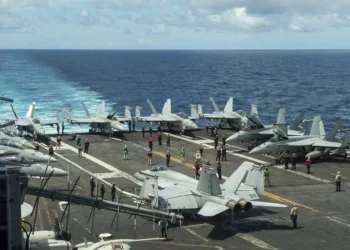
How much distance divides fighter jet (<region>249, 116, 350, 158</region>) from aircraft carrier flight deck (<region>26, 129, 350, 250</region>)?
968mm

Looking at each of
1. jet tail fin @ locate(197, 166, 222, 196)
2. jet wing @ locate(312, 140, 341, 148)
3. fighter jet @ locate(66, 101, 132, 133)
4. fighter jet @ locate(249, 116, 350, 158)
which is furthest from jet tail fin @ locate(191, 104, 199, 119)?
jet tail fin @ locate(197, 166, 222, 196)

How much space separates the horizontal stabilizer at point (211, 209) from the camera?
26016 mm

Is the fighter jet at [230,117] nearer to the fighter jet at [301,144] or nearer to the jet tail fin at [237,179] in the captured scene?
the fighter jet at [301,144]

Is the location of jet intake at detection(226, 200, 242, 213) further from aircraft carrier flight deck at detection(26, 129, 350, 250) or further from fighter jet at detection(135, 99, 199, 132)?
fighter jet at detection(135, 99, 199, 132)

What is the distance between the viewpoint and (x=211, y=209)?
26391 mm

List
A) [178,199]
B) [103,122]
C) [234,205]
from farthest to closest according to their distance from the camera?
1. [103,122]
2. [178,199]
3. [234,205]

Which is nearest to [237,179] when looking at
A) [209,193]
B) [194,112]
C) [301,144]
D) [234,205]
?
[209,193]

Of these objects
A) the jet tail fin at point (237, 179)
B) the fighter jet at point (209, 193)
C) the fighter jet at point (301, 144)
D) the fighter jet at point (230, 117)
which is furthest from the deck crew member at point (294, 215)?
the fighter jet at point (230, 117)

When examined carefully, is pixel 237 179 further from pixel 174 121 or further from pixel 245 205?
pixel 174 121

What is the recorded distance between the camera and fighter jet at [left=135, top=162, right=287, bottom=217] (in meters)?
26.5

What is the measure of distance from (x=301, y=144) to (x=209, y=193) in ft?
63.7

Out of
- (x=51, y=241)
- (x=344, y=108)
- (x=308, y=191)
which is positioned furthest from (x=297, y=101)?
(x=51, y=241)

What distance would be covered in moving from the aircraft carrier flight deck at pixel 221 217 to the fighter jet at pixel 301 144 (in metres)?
0.97

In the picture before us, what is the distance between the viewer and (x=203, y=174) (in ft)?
90.8
